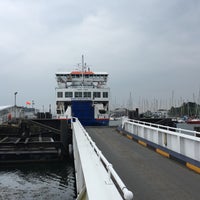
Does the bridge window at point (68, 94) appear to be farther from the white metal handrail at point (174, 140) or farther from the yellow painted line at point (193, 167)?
the yellow painted line at point (193, 167)

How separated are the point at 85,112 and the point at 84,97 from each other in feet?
23.8

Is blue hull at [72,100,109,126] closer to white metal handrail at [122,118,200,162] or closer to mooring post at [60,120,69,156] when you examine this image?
mooring post at [60,120,69,156]

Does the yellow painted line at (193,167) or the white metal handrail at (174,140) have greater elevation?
the white metal handrail at (174,140)

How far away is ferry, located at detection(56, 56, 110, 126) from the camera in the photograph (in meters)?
30.9

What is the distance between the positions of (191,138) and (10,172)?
12281mm

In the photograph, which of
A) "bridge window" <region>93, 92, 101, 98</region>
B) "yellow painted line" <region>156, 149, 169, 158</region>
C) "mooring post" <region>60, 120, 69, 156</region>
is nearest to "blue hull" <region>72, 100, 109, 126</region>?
"bridge window" <region>93, 92, 101, 98</region>

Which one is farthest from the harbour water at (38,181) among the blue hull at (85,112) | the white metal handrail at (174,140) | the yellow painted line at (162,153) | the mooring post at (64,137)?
the blue hull at (85,112)

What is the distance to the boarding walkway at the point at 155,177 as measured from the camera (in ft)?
19.0

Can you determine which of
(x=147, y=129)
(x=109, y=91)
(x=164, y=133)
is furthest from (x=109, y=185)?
(x=109, y=91)

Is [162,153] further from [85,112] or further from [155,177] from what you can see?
[85,112]

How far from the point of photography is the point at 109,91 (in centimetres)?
3828

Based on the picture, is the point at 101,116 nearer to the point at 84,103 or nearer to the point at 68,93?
the point at 84,103

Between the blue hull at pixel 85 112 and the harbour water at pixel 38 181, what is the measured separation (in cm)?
1118

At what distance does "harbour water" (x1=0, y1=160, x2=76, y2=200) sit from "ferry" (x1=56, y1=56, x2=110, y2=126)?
11.7 m
